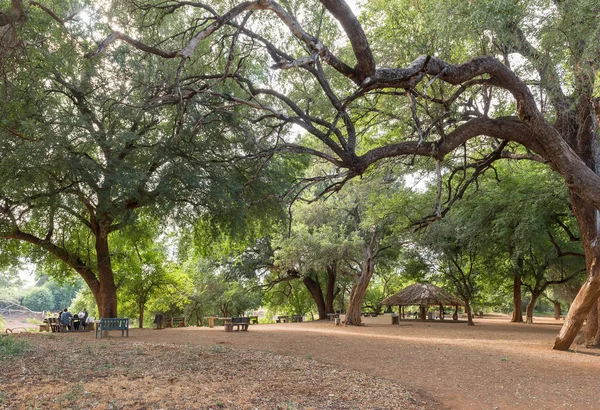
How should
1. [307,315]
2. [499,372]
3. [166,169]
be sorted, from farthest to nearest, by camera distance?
[307,315], [166,169], [499,372]

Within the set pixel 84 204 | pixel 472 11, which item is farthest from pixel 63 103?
pixel 472 11

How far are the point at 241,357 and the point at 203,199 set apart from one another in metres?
5.63

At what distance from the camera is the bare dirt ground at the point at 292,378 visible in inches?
222

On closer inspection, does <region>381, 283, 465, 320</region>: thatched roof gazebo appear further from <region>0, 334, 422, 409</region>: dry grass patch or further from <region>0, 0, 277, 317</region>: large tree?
<region>0, 334, 422, 409</region>: dry grass patch

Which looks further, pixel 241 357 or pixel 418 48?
pixel 418 48

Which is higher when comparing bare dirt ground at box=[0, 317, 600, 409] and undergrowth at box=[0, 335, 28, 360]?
undergrowth at box=[0, 335, 28, 360]

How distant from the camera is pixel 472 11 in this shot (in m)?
9.12

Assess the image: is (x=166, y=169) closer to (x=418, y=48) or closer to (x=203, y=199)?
(x=203, y=199)

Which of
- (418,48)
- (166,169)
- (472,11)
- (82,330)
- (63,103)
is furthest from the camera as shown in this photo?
(82,330)

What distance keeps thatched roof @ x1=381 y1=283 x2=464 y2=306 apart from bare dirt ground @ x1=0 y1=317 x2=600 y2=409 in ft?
65.9

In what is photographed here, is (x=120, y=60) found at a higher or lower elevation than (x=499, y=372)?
higher

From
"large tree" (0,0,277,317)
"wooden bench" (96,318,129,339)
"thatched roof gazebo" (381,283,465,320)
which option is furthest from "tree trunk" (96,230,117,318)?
"thatched roof gazebo" (381,283,465,320)

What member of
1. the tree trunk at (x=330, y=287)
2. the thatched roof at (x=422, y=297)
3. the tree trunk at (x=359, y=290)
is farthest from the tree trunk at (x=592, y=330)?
the tree trunk at (x=330, y=287)

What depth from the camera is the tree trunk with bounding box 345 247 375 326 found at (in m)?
23.9
